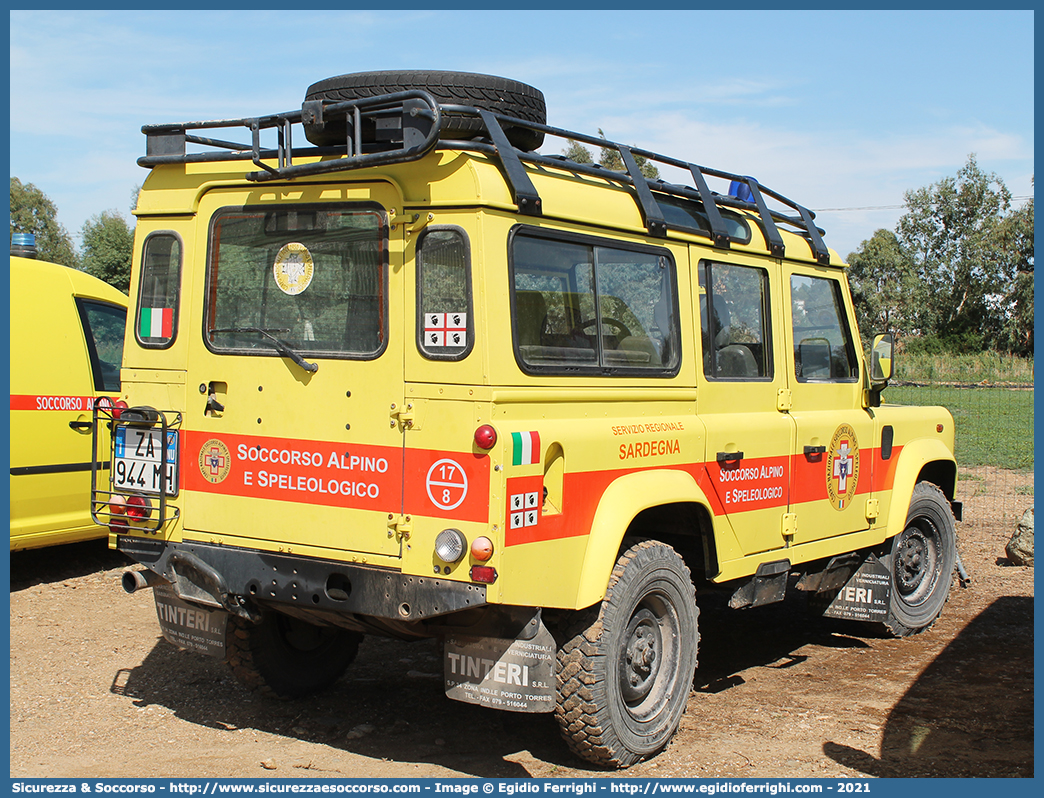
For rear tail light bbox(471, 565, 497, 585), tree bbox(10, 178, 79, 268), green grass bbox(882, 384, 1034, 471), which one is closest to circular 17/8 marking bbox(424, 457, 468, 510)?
rear tail light bbox(471, 565, 497, 585)

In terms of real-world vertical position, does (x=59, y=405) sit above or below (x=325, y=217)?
below

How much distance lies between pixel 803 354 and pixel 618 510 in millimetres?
2380

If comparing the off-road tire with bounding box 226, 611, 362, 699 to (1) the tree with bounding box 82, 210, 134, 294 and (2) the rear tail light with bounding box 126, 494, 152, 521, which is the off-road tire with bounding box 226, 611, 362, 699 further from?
(1) the tree with bounding box 82, 210, 134, 294

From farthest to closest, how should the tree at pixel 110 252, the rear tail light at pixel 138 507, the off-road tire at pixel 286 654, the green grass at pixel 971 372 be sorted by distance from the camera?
the tree at pixel 110 252, the green grass at pixel 971 372, the off-road tire at pixel 286 654, the rear tail light at pixel 138 507

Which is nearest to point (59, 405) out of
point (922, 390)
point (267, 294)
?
point (267, 294)

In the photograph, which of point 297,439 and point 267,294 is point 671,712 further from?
point 267,294

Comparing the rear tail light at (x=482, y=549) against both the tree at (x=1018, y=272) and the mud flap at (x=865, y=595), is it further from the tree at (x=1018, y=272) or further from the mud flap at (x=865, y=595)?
the tree at (x=1018, y=272)

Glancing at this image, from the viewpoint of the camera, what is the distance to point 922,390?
79.6ft

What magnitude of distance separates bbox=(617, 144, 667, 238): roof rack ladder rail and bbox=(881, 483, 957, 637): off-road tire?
3.31 meters

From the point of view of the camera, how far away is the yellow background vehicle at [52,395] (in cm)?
734

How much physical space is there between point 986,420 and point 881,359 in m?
17.5

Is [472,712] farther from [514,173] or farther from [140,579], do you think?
[514,173]

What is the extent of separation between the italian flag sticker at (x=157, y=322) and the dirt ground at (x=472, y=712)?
2002 mm

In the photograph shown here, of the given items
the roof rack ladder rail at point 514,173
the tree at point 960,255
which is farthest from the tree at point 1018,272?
the roof rack ladder rail at point 514,173
